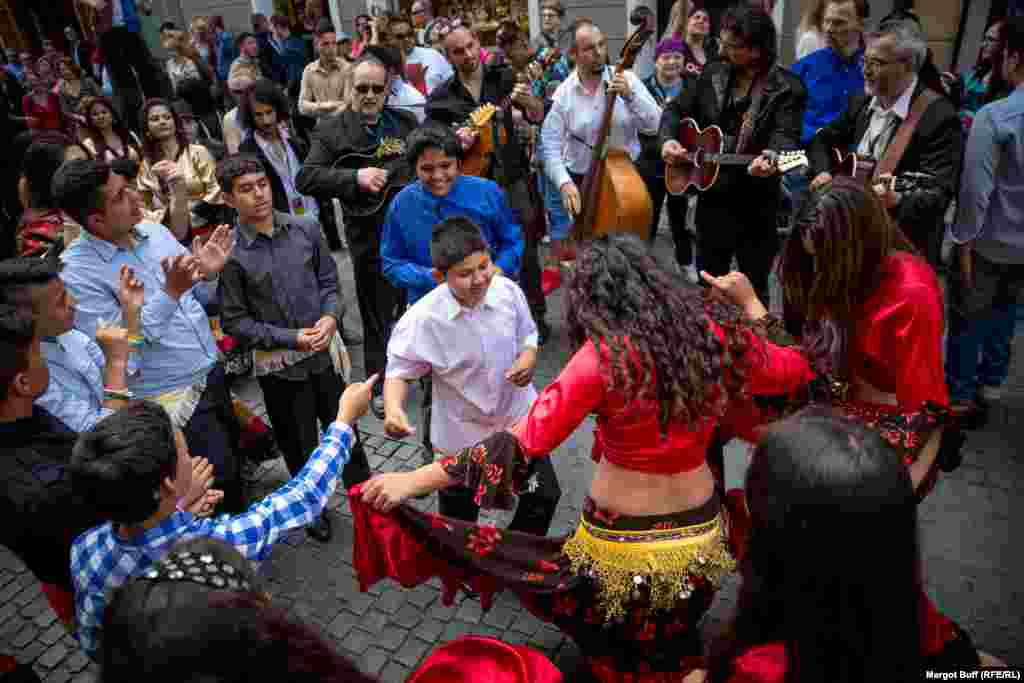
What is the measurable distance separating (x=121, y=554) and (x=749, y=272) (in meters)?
4.13

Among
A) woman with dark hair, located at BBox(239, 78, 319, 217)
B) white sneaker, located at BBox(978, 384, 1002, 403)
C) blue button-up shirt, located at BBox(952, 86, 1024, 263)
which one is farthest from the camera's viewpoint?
woman with dark hair, located at BBox(239, 78, 319, 217)

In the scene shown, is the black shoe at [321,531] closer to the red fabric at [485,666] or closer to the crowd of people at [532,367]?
the crowd of people at [532,367]

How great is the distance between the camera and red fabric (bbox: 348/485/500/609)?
2414mm

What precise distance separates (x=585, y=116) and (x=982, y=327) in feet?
9.97

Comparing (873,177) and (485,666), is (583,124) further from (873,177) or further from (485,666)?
(485,666)

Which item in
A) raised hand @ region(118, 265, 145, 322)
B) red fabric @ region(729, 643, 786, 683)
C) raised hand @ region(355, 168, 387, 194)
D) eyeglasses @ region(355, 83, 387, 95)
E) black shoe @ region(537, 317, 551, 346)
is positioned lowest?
black shoe @ region(537, 317, 551, 346)

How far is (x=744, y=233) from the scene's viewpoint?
4.76 m

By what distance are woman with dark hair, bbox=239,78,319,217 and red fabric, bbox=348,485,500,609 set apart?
385cm

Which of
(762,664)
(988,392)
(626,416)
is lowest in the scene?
(988,392)

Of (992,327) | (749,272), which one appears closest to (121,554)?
(749,272)

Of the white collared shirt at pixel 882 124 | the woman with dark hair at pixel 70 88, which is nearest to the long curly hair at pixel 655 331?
the white collared shirt at pixel 882 124

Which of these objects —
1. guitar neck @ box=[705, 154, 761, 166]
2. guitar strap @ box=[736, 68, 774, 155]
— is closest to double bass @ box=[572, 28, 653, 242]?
guitar neck @ box=[705, 154, 761, 166]

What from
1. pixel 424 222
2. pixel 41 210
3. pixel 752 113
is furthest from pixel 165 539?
pixel 752 113

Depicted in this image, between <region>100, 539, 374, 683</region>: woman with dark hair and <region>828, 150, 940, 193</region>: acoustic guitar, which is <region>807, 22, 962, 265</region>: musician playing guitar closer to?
<region>828, 150, 940, 193</region>: acoustic guitar
